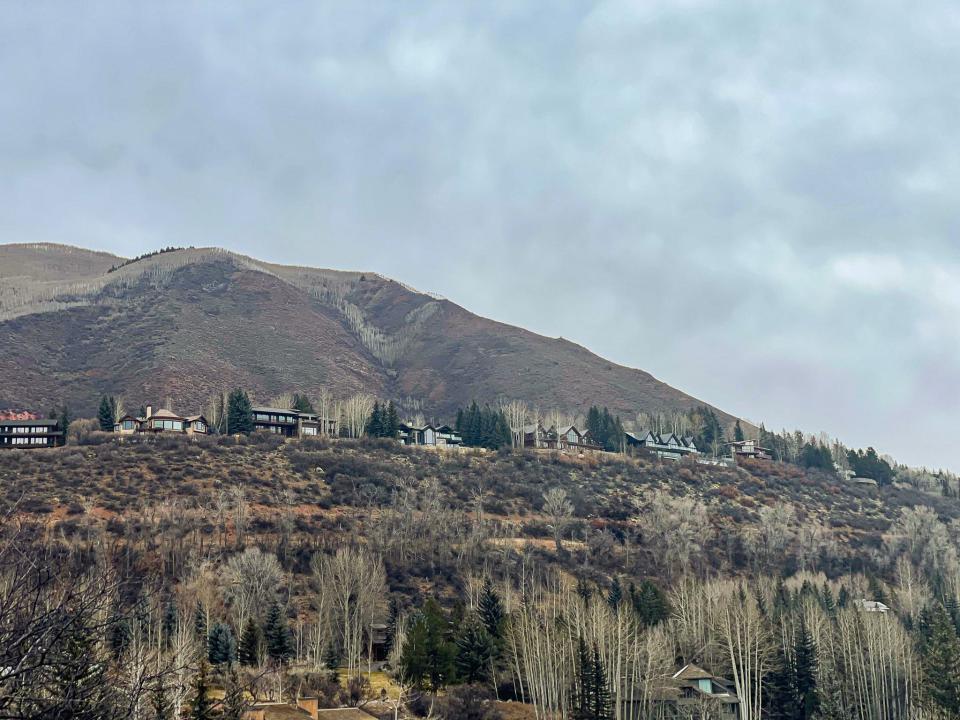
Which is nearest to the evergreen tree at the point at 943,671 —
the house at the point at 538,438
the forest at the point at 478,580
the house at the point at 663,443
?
the forest at the point at 478,580

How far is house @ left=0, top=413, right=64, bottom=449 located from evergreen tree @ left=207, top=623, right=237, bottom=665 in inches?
Result: 2147

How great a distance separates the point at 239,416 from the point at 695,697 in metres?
70.4

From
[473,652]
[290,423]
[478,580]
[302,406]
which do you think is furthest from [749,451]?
[473,652]

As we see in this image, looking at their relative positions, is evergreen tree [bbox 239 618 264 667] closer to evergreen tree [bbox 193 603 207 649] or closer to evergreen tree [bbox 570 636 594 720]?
evergreen tree [bbox 193 603 207 649]

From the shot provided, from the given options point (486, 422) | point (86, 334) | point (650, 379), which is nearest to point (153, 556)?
point (486, 422)

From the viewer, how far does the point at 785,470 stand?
125 meters

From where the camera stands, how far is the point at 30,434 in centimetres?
9950

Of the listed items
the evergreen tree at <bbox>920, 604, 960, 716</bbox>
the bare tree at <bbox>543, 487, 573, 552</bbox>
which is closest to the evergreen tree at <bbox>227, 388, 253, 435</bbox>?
the bare tree at <bbox>543, 487, 573, 552</bbox>

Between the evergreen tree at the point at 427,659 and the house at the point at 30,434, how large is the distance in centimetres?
6282

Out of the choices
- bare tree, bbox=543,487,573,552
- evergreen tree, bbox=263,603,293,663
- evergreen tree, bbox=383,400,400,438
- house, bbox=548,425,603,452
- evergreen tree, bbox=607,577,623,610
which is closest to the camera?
evergreen tree, bbox=263,603,293,663

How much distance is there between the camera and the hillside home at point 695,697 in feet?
A: 157

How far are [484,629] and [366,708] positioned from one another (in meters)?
10.9

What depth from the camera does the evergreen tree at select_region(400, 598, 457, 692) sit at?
4872cm

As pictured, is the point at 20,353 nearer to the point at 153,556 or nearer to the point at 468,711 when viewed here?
the point at 153,556
